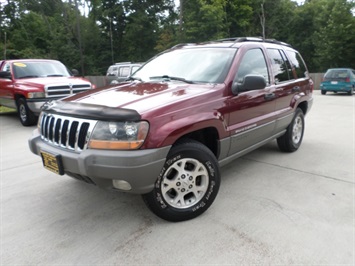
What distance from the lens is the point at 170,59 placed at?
13.4 ft

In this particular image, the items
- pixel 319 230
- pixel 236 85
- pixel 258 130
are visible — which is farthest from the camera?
pixel 258 130

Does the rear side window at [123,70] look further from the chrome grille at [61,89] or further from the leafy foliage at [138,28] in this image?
the leafy foliage at [138,28]

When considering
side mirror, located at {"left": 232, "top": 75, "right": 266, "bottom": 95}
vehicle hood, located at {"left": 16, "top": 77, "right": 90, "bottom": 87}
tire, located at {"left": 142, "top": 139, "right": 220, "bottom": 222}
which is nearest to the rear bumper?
vehicle hood, located at {"left": 16, "top": 77, "right": 90, "bottom": 87}

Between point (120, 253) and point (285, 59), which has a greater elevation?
point (285, 59)

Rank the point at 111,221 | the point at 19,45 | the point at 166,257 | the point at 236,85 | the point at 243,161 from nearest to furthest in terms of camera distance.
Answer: the point at 166,257 → the point at 111,221 → the point at 236,85 → the point at 243,161 → the point at 19,45

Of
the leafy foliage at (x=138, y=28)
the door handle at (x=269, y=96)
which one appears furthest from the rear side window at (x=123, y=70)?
the leafy foliage at (x=138, y=28)

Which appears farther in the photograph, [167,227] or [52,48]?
[52,48]

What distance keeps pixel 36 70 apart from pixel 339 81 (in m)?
15.4

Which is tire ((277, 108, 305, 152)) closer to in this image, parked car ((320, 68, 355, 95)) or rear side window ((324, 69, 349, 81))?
parked car ((320, 68, 355, 95))

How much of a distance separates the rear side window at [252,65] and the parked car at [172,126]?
0.02 metres

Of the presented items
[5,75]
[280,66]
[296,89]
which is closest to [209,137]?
[280,66]

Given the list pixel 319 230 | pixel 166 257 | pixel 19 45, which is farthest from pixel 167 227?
pixel 19 45

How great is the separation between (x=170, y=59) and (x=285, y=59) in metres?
1.96

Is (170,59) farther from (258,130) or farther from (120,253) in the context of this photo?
(120,253)
